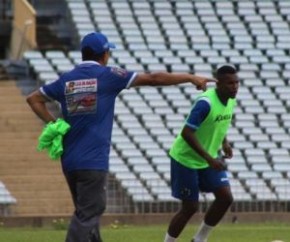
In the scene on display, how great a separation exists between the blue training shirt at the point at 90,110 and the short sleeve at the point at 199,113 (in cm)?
268

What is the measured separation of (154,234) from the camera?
19.5 meters

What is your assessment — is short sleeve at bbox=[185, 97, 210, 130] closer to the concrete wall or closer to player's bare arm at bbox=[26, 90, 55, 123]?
player's bare arm at bbox=[26, 90, 55, 123]

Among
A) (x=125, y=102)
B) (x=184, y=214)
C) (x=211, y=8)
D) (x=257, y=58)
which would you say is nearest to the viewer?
(x=184, y=214)

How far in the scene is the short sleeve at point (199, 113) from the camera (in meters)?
15.1

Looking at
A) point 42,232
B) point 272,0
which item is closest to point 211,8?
point 272,0

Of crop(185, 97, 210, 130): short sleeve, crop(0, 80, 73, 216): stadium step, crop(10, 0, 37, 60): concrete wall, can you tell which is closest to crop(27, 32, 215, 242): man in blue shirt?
crop(185, 97, 210, 130): short sleeve

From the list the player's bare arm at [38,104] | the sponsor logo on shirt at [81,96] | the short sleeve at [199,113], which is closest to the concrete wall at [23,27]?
the short sleeve at [199,113]

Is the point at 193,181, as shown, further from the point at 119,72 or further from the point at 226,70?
the point at 119,72

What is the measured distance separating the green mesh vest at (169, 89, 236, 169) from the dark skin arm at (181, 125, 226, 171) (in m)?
0.26

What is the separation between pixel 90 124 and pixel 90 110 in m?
0.12

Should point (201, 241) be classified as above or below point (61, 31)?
above

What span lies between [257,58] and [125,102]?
160 inches

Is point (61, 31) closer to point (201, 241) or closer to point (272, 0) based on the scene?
point (272, 0)

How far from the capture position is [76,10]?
33594mm
